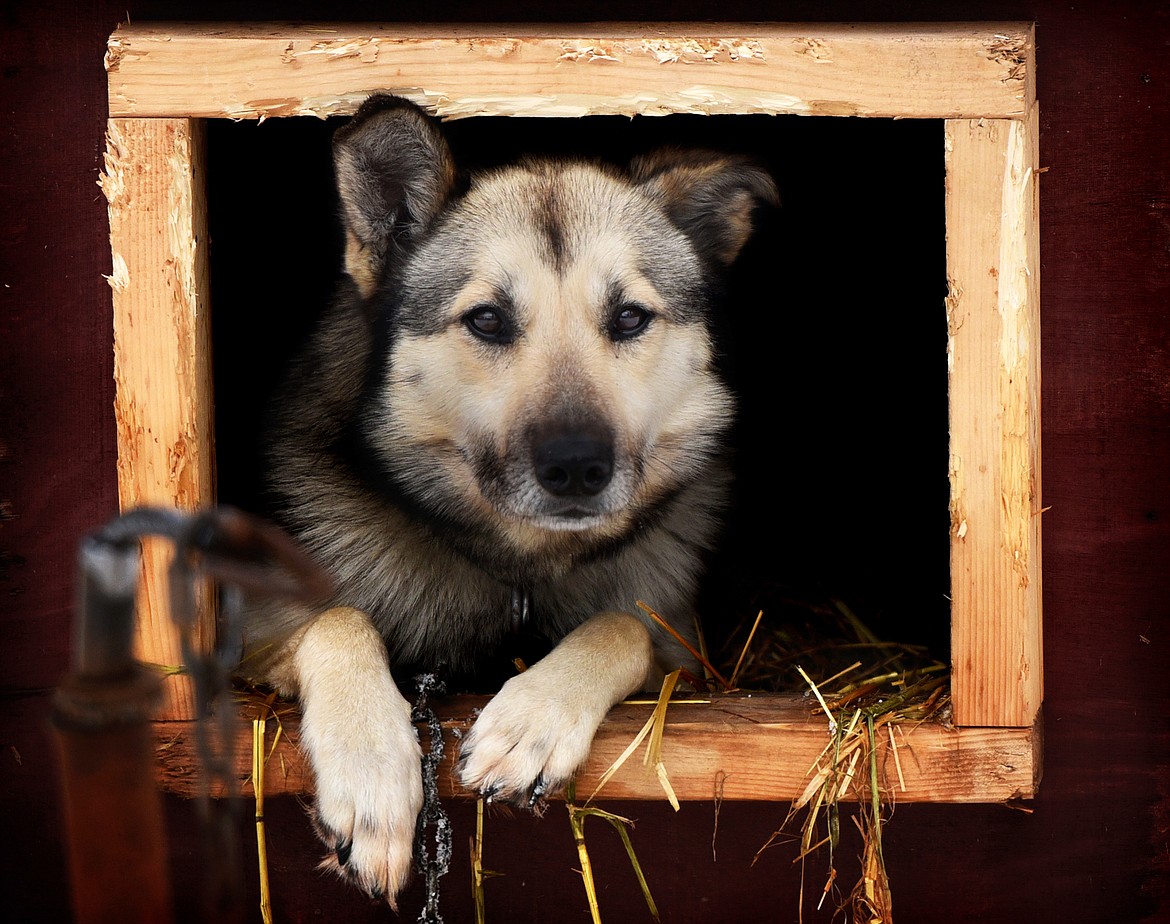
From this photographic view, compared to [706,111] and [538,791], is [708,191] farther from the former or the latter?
[538,791]

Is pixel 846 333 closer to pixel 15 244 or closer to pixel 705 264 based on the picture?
pixel 705 264

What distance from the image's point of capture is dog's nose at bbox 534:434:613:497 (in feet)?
7.23

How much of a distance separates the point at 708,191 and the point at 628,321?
476 mm

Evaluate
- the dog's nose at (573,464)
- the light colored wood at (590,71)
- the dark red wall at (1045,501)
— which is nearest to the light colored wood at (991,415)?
the light colored wood at (590,71)

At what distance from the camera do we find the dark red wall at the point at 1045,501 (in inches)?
96.9

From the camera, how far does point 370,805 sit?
1901 mm

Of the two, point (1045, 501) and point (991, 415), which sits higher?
point (991, 415)

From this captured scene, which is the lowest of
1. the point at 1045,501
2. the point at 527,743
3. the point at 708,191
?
the point at 527,743

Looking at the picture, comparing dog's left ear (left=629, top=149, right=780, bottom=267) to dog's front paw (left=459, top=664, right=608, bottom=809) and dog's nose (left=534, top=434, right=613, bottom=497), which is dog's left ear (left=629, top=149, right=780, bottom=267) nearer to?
dog's nose (left=534, top=434, right=613, bottom=497)

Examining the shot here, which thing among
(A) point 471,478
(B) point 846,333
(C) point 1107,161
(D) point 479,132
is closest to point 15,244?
(A) point 471,478

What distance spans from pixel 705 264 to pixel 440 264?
2.27ft

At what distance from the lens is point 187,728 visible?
2.25 meters

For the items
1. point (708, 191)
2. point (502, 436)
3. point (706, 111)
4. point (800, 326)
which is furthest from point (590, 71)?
point (800, 326)

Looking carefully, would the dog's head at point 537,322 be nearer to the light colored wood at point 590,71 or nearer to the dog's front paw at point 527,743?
the light colored wood at point 590,71
